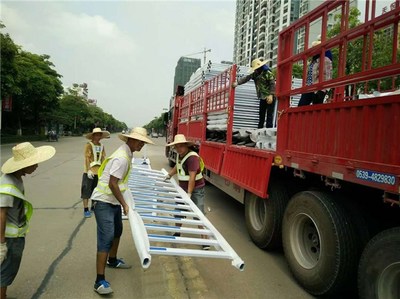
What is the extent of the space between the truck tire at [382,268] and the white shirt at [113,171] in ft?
7.38

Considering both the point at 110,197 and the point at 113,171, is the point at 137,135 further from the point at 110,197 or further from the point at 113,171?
the point at 110,197

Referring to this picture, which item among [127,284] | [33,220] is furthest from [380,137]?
[33,220]

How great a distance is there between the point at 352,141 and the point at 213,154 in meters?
4.05

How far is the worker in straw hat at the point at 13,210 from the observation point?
2695 millimetres

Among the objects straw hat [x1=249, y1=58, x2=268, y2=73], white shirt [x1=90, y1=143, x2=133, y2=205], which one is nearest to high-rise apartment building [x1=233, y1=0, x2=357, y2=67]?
straw hat [x1=249, y1=58, x2=268, y2=73]

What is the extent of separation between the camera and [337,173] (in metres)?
3.08

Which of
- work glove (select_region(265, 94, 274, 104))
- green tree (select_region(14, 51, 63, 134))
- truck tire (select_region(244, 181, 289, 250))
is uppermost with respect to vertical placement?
green tree (select_region(14, 51, 63, 134))

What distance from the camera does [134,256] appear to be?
14.7ft

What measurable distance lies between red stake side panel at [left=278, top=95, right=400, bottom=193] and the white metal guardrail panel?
1169mm

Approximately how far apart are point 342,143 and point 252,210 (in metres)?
2.40

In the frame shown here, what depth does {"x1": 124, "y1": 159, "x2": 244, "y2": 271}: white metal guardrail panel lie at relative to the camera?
294 cm

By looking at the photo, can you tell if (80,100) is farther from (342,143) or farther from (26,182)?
(342,143)

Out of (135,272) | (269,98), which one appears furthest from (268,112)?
(135,272)

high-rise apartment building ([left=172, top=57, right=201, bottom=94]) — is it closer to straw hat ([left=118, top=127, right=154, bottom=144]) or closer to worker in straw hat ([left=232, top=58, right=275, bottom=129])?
worker in straw hat ([left=232, top=58, right=275, bottom=129])
